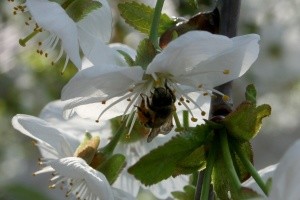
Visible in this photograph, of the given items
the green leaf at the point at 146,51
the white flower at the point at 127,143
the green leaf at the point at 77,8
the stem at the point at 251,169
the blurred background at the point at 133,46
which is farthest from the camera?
the blurred background at the point at 133,46

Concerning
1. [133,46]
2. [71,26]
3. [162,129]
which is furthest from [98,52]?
[133,46]

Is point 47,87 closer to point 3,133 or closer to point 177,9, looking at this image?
point 3,133

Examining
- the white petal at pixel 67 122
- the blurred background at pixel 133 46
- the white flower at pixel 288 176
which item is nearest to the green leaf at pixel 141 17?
the white petal at pixel 67 122

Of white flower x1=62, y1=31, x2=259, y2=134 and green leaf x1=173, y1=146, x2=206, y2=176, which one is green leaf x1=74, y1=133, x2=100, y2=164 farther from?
green leaf x1=173, y1=146, x2=206, y2=176

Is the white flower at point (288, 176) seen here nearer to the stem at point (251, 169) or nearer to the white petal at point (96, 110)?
the stem at point (251, 169)

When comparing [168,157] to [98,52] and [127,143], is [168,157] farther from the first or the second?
[127,143]

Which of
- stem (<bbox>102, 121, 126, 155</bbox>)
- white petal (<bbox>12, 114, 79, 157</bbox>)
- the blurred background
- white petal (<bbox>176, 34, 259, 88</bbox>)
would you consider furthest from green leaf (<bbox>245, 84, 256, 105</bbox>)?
the blurred background
